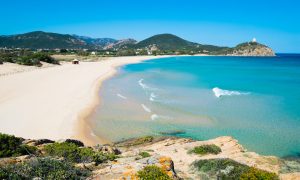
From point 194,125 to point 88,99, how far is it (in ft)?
46.1

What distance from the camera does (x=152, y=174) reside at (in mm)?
7812

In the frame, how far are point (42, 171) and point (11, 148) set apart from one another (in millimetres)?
4095

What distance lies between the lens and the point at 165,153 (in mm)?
14430

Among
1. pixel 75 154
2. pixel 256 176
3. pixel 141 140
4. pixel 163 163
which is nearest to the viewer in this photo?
pixel 256 176

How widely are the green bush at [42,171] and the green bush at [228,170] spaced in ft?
13.6

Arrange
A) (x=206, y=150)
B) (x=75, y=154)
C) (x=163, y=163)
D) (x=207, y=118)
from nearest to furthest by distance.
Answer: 1. (x=163, y=163)
2. (x=75, y=154)
3. (x=206, y=150)
4. (x=207, y=118)

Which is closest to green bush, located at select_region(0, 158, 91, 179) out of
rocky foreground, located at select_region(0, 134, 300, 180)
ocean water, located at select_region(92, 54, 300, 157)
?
rocky foreground, located at select_region(0, 134, 300, 180)

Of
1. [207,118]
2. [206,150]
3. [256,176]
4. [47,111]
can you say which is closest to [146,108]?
[207,118]

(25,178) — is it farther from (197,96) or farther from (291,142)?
(197,96)

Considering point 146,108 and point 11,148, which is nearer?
point 11,148

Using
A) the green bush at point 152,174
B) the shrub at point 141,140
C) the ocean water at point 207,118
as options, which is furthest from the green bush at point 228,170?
the ocean water at point 207,118

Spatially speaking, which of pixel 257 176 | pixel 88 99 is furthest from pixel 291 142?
pixel 88 99

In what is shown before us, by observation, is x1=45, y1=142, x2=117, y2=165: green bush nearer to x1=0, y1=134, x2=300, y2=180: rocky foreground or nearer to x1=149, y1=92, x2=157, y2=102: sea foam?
x1=0, y1=134, x2=300, y2=180: rocky foreground

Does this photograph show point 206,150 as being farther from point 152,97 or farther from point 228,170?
point 152,97
